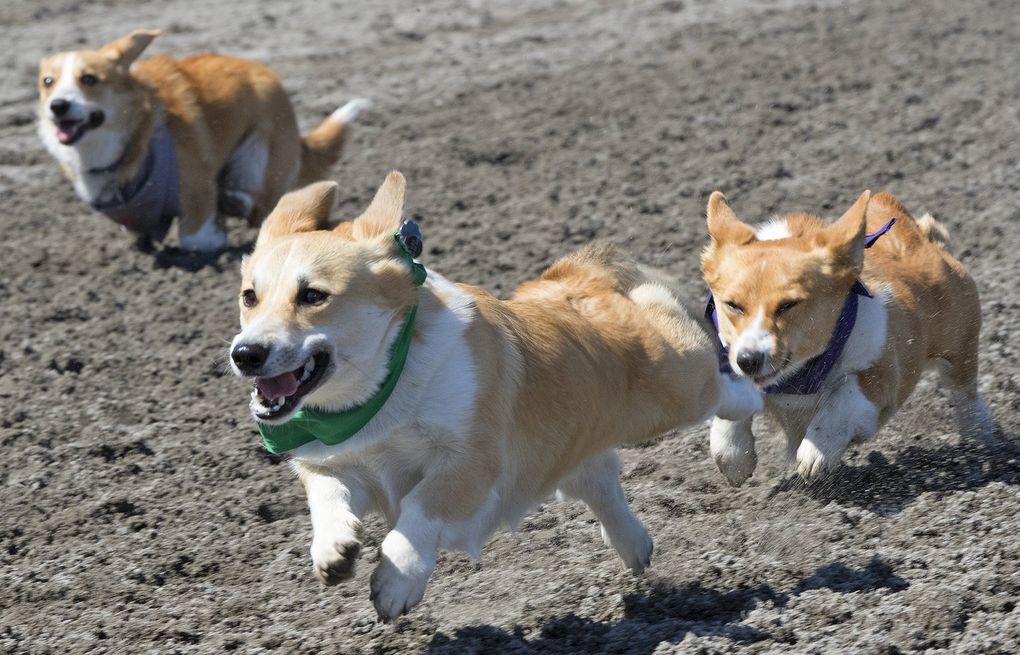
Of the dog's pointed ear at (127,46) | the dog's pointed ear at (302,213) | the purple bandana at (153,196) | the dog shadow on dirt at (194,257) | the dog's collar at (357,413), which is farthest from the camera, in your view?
the dog's pointed ear at (127,46)

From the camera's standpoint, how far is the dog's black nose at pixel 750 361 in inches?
173

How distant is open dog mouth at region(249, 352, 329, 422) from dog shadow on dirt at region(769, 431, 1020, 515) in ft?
6.12

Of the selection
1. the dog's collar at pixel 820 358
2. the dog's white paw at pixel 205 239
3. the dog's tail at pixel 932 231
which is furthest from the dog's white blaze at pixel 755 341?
the dog's white paw at pixel 205 239

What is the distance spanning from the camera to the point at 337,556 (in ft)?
11.5

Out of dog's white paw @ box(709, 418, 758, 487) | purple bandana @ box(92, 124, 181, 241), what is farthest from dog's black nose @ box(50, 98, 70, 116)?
dog's white paw @ box(709, 418, 758, 487)

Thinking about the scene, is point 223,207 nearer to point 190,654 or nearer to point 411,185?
point 411,185

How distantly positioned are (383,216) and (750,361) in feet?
4.26

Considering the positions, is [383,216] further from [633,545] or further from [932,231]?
[932,231]

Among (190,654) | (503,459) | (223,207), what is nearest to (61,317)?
(223,207)

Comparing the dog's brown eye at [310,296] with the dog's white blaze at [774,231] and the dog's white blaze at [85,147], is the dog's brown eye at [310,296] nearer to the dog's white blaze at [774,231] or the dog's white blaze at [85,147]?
the dog's white blaze at [774,231]

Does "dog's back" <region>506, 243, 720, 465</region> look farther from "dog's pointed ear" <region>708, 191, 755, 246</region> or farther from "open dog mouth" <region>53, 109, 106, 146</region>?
"open dog mouth" <region>53, 109, 106, 146</region>

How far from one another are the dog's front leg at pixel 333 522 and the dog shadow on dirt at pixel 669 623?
53 cm

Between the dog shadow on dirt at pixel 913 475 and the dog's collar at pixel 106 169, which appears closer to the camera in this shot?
the dog shadow on dirt at pixel 913 475

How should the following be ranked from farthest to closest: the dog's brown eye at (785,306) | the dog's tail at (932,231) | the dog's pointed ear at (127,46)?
the dog's pointed ear at (127,46) → the dog's tail at (932,231) → the dog's brown eye at (785,306)
